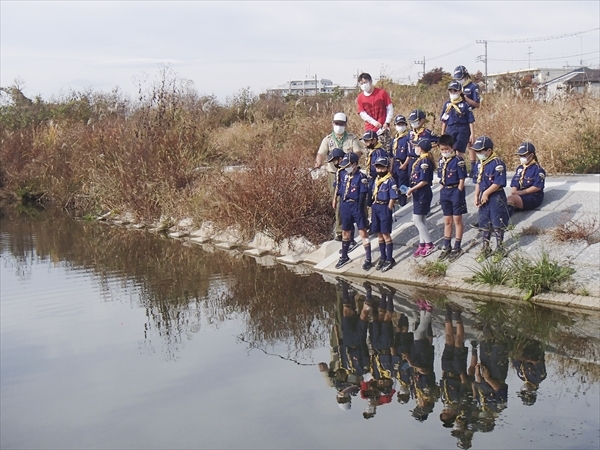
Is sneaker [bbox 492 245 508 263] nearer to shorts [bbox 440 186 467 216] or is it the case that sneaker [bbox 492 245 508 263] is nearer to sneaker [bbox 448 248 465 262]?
sneaker [bbox 448 248 465 262]

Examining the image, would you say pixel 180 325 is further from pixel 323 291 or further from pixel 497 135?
pixel 497 135

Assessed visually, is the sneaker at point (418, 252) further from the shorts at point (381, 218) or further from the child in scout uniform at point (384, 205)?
the shorts at point (381, 218)

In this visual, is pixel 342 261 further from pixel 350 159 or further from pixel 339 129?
pixel 339 129

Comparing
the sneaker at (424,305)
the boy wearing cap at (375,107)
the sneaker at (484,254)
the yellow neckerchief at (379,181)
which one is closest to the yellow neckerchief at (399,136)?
the boy wearing cap at (375,107)

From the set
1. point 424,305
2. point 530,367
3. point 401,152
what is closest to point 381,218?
point 401,152

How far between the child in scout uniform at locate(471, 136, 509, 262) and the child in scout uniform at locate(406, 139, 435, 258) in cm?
69

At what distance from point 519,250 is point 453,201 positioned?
3.64ft

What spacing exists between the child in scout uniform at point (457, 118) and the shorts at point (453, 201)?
136 cm

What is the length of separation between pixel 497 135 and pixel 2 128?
66.7ft

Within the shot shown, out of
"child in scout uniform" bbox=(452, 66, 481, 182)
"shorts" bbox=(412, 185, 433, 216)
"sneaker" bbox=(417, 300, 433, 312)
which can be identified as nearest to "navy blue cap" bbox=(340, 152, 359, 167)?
"shorts" bbox=(412, 185, 433, 216)

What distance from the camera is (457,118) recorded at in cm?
1162

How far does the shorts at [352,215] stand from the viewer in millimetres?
11188

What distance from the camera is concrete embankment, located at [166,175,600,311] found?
9523 millimetres

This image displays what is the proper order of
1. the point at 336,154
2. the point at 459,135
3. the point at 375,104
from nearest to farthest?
the point at 336,154, the point at 459,135, the point at 375,104
